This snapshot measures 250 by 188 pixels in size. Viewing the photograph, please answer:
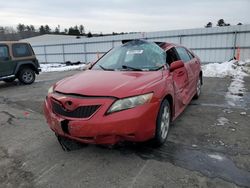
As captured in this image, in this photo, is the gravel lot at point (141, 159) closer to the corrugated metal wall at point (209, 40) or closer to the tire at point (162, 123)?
the tire at point (162, 123)

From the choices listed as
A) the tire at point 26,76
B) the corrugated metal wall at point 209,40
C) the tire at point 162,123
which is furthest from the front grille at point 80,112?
the corrugated metal wall at point 209,40

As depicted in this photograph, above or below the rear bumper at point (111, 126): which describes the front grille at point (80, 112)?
above

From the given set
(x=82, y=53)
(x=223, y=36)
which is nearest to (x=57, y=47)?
(x=82, y=53)

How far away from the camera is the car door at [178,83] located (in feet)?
14.3

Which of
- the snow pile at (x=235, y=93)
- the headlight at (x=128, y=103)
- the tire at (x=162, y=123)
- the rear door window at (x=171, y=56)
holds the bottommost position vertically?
the snow pile at (x=235, y=93)

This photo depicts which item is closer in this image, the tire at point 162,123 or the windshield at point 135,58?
the tire at point 162,123

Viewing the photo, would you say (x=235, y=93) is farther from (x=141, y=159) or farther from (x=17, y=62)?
(x=17, y=62)

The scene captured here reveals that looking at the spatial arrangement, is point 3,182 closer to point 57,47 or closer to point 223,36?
point 223,36

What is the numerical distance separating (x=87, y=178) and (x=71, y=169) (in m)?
0.34

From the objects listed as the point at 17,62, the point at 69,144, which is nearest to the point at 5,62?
the point at 17,62

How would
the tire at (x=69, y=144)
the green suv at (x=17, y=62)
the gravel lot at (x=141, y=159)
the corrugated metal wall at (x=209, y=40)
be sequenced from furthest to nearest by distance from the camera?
the corrugated metal wall at (x=209, y=40) → the green suv at (x=17, y=62) → the tire at (x=69, y=144) → the gravel lot at (x=141, y=159)

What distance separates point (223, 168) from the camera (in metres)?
3.18

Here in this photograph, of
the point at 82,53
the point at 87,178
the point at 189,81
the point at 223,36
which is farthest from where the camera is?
the point at 82,53

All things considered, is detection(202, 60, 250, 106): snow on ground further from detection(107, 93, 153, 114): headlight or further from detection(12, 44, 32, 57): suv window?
detection(12, 44, 32, 57): suv window
